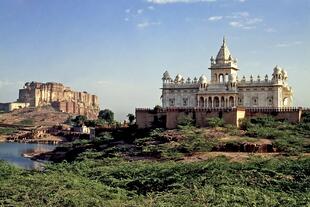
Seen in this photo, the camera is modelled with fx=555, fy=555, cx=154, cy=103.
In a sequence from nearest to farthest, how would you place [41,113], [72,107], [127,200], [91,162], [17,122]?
[127,200] < [91,162] < [17,122] < [41,113] < [72,107]

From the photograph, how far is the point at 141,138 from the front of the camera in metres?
39.3

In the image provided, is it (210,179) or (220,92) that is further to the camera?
(220,92)

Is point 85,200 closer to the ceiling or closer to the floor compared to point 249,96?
closer to the floor

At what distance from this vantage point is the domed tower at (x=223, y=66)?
156 feet

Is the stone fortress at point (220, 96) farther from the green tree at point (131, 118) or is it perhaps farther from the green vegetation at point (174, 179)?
the green tree at point (131, 118)

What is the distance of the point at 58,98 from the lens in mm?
139500

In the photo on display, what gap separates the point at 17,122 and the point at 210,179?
289 feet

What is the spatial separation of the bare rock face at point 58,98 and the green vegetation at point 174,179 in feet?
319

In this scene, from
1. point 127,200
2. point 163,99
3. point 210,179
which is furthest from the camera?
point 163,99

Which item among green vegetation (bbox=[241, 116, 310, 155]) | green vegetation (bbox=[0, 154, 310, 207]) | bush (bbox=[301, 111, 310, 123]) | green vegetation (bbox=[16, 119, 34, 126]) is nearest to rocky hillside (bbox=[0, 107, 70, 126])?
green vegetation (bbox=[16, 119, 34, 126])

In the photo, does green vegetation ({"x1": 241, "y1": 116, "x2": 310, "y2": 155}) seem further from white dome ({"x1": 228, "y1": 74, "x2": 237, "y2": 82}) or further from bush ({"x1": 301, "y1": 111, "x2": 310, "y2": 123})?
white dome ({"x1": 228, "y1": 74, "x2": 237, "y2": 82})

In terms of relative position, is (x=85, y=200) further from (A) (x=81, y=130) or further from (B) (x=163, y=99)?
(A) (x=81, y=130)

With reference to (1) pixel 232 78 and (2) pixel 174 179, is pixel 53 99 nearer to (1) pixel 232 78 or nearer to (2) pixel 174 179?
(1) pixel 232 78

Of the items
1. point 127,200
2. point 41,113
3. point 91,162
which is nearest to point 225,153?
point 91,162
